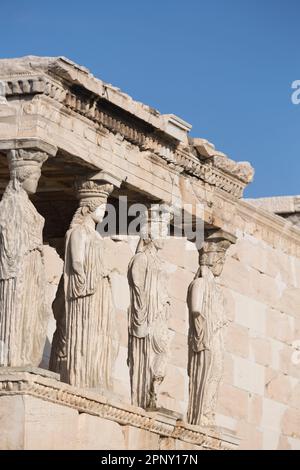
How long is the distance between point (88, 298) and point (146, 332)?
3.05 ft

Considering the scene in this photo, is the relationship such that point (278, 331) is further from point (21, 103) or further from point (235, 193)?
point (21, 103)

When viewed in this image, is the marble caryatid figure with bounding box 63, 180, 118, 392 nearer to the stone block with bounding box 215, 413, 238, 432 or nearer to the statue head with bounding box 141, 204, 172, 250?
the statue head with bounding box 141, 204, 172, 250

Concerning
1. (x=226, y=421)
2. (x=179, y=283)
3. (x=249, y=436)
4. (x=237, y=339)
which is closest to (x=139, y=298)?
(x=179, y=283)

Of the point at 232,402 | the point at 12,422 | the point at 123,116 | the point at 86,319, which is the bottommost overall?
the point at 12,422

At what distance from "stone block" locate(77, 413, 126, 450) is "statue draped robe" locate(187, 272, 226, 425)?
5.66ft

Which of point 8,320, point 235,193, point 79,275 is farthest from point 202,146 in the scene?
point 8,320

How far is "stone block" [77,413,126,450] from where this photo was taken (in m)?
13.5

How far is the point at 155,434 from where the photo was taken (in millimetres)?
14531

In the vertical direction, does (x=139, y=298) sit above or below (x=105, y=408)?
above

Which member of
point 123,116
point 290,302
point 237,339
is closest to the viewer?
point 123,116

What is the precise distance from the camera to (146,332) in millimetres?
14781

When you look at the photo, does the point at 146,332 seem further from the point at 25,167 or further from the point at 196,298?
the point at 25,167
